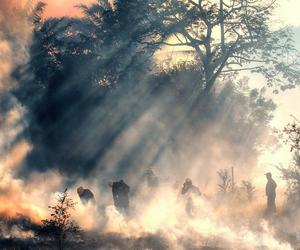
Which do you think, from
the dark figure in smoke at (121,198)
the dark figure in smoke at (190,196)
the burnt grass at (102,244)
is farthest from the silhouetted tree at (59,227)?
the dark figure in smoke at (190,196)

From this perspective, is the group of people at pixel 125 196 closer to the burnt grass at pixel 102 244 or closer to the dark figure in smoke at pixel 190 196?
the dark figure in smoke at pixel 190 196

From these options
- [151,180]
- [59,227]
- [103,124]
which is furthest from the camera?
[103,124]

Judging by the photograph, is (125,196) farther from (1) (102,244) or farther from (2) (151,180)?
(2) (151,180)

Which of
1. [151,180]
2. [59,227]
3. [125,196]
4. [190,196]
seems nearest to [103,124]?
[151,180]

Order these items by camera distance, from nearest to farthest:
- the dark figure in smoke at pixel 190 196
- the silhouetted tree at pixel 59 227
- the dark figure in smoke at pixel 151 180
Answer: the silhouetted tree at pixel 59 227
the dark figure in smoke at pixel 190 196
the dark figure in smoke at pixel 151 180

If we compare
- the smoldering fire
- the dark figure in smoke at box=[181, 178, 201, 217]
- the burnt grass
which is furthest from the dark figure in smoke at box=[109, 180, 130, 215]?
the smoldering fire

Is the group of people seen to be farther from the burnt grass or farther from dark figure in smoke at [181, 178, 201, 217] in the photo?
the burnt grass

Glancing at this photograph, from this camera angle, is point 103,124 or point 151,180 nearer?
point 151,180

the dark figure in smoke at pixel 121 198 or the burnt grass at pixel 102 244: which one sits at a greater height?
the dark figure in smoke at pixel 121 198

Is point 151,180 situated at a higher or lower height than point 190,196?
higher

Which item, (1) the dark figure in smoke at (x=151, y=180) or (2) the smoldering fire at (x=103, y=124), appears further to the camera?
(2) the smoldering fire at (x=103, y=124)

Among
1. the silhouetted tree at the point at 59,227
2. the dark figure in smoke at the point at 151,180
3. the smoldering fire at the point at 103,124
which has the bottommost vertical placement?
the silhouetted tree at the point at 59,227

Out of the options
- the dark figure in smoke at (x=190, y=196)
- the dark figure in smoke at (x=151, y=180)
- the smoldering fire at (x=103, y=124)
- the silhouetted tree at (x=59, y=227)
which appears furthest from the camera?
the smoldering fire at (x=103, y=124)

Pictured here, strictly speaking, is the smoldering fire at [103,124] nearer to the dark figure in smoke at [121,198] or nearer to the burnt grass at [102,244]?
the dark figure in smoke at [121,198]
